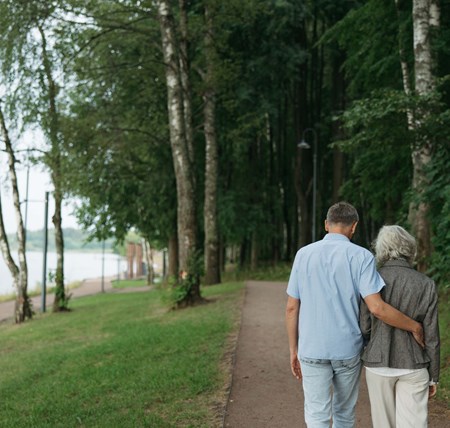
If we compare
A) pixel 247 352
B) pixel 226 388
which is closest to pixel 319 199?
pixel 247 352

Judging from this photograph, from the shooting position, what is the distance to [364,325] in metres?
3.89

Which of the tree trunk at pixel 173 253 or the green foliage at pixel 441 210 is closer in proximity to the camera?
the green foliage at pixel 441 210

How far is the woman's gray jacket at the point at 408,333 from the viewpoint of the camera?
3736mm

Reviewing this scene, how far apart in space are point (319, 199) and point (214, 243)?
11.1 metres

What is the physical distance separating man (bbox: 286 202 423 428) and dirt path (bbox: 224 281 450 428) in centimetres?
204

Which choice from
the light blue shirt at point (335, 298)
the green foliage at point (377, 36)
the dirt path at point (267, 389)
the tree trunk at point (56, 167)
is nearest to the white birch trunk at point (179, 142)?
the tree trunk at point (56, 167)

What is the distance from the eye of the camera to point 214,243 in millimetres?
21594

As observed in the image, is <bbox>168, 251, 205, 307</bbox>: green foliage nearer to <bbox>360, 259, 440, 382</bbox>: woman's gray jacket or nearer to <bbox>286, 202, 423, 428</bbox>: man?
<bbox>286, 202, 423, 428</bbox>: man

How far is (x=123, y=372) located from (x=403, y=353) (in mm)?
5332

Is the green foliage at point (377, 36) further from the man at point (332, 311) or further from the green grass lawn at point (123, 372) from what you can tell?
the man at point (332, 311)

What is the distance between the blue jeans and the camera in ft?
12.8

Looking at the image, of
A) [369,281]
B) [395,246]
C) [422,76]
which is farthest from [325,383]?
[422,76]

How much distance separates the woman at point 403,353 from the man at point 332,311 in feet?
0.26

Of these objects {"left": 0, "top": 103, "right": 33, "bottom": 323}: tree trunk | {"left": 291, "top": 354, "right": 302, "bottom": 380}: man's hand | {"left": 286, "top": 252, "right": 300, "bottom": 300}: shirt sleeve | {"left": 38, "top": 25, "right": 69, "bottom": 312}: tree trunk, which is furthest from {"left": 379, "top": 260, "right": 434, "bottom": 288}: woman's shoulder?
{"left": 0, "top": 103, "right": 33, "bottom": 323}: tree trunk
